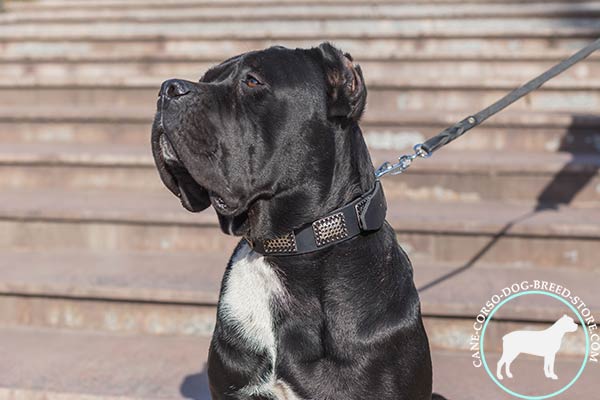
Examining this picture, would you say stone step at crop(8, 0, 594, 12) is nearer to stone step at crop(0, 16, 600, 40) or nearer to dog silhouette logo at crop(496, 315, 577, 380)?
stone step at crop(0, 16, 600, 40)

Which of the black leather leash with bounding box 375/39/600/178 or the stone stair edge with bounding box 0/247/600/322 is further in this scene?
the stone stair edge with bounding box 0/247/600/322

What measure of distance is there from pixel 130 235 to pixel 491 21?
3376mm

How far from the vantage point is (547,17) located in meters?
5.25

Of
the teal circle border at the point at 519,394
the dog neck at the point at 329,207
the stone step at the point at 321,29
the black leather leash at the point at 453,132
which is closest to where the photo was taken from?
the dog neck at the point at 329,207

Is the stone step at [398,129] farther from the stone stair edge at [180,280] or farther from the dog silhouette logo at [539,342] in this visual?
the dog silhouette logo at [539,342]

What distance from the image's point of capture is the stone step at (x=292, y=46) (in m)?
4.71

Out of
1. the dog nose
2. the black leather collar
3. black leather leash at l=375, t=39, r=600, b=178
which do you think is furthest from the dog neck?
the dog nose

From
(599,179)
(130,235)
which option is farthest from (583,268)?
(130,235)

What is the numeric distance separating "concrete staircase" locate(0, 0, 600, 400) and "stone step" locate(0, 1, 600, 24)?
25mm

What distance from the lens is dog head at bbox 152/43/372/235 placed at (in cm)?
181

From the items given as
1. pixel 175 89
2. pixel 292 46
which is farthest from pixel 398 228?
pixel 292 46

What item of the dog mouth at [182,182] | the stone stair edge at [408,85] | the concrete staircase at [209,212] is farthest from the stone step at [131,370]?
the stone stair edge at [408,85]

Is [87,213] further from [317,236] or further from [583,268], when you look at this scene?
[583,268]

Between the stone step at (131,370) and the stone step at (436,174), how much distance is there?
1.04 metres
